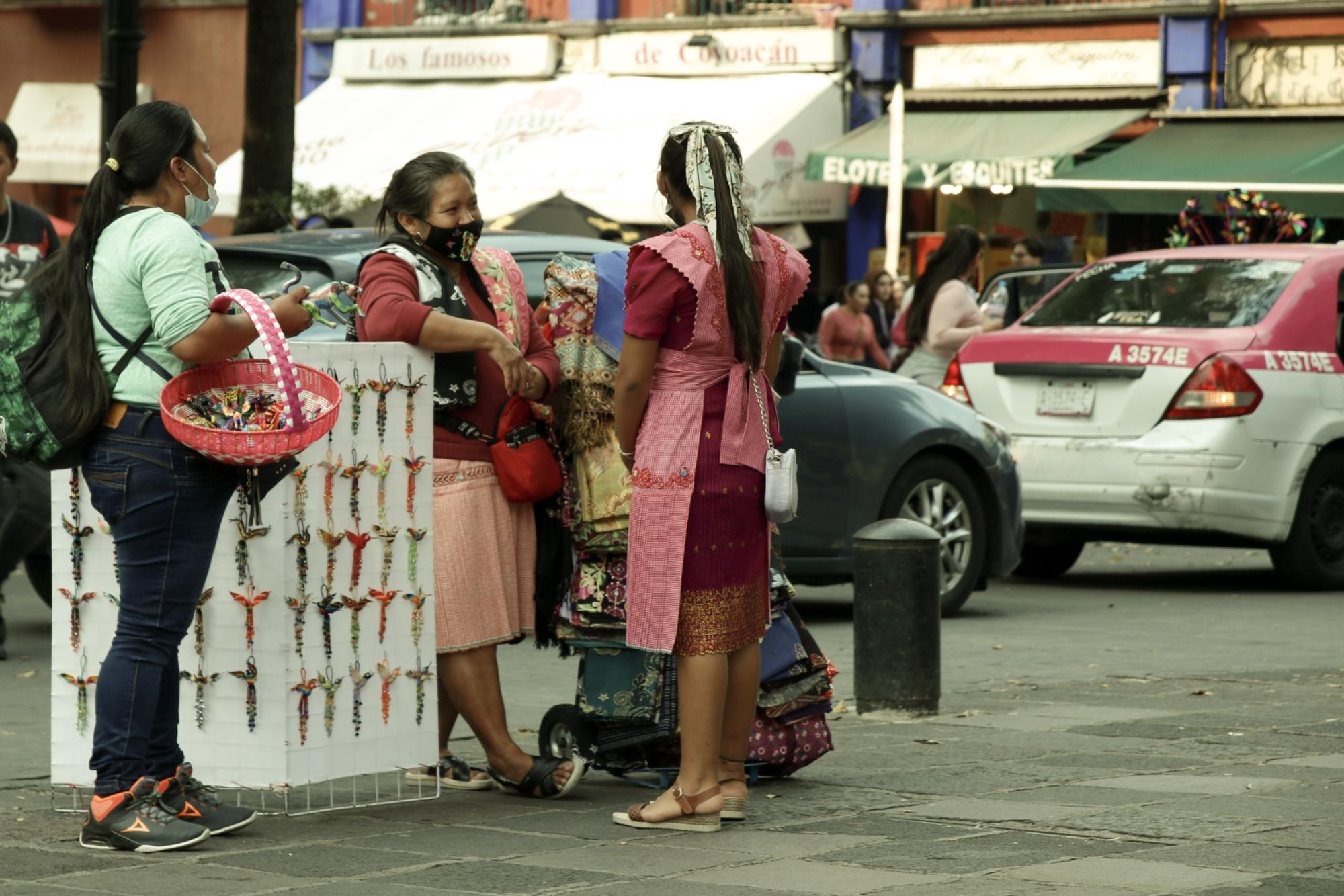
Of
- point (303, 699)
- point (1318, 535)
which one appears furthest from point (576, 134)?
point (303, 699)

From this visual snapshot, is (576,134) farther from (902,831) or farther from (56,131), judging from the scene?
(902,831)

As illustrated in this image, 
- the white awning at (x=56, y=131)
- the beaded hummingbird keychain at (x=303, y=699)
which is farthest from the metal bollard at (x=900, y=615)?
the white awning at (x=56, y=131)

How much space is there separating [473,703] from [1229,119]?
18.4 m

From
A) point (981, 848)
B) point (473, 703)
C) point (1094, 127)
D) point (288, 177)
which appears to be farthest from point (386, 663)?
point (1094, 127)

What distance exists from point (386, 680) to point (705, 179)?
1.51 meters

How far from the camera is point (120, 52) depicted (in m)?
11.1

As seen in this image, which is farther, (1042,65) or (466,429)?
(1042,65)

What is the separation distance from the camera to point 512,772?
243 inches

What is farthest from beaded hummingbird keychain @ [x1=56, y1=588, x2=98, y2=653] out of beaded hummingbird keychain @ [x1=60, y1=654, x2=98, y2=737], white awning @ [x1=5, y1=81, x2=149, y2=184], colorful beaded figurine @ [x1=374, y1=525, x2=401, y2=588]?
white awning @ [x1=5, y1=81, x2=149, y2=184]

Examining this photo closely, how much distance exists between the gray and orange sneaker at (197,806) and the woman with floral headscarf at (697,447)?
94cm

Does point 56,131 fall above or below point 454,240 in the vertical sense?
above

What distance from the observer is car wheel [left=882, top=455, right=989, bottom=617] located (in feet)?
34.9

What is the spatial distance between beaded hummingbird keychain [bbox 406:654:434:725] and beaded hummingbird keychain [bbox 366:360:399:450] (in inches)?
23.3

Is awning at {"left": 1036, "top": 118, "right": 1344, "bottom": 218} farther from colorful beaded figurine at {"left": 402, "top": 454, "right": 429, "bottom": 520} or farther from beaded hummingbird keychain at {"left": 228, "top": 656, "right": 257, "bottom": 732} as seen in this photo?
beaded hummingbird keychain at {"left": 228, "top": 656, "right": 257, "bottom": 732}
